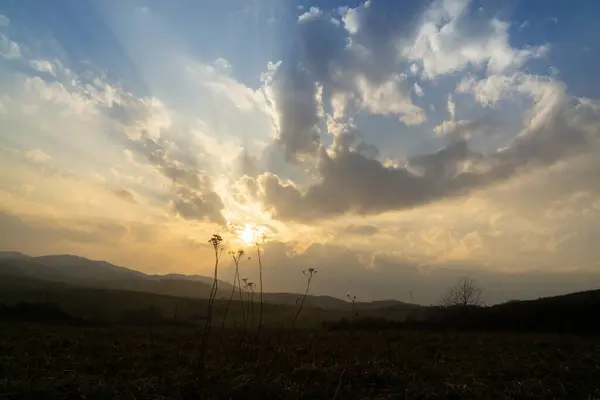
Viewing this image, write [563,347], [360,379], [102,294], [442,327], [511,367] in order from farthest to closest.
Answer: [102,294] → [442,327] → [563,347] → [511,367] → [360,379]

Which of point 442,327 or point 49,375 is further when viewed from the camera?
point 442,327

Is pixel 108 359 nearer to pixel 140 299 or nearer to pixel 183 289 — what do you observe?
pixel 140 299

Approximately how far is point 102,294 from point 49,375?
93376 mm

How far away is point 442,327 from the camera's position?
Result: 47938 mm

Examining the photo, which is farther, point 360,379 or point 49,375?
point 360,379

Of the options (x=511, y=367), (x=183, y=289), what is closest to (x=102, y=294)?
(x=511, y=367)

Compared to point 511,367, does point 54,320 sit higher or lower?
lower

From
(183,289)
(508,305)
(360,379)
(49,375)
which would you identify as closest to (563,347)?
(360,379)

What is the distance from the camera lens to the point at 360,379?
8.75m

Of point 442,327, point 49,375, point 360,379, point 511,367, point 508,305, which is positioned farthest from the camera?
point 508,305

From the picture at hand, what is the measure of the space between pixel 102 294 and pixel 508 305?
269 feet

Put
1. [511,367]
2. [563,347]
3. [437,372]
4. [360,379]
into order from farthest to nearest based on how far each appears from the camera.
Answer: [563,347] → [511,367] → [437,372] → [360,379]

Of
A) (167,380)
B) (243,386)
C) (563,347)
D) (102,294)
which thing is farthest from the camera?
(102,294)

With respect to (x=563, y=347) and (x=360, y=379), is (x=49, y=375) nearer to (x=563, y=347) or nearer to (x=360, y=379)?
(x=360, y=379)
